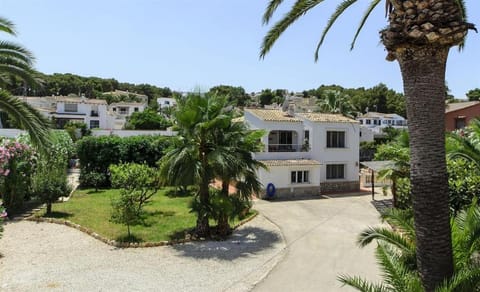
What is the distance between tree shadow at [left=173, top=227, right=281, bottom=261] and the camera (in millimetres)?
15638

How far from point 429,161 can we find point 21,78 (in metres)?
14.4

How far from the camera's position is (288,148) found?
32.1m

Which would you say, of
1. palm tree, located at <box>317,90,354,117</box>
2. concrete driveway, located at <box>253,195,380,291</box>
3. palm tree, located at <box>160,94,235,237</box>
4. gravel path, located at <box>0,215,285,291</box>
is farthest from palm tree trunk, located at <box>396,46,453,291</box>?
palm tree, located at <box>317,90,354,117</box>

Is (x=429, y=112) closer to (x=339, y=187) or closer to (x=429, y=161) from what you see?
(x=429, y=161)

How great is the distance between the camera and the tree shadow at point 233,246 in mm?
15638

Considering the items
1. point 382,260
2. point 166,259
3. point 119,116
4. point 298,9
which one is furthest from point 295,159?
point 119,116

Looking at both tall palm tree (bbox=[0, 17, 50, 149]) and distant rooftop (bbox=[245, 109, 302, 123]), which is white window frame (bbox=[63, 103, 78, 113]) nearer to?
distant rooftop (bbox=[245, 109, 302, 123])

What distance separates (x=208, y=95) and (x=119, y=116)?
77.2 m

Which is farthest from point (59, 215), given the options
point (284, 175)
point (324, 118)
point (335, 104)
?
point (335, 104)

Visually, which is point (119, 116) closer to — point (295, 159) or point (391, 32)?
point (295, 159)

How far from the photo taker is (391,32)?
5859mm

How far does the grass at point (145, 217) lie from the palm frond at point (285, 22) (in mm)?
11088

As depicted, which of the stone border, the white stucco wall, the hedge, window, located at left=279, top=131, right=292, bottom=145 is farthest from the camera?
the hedge

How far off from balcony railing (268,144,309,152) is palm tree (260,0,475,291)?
2564 cm
